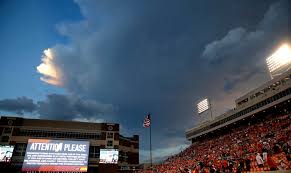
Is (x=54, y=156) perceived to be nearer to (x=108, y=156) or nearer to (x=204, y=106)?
(x=108, y=156)

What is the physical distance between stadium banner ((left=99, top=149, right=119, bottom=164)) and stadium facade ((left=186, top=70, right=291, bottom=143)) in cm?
3026

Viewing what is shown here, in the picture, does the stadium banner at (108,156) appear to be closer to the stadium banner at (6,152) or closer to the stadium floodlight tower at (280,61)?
the stadium banner at (6,152)

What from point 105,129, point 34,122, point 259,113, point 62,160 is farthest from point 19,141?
point 259,113

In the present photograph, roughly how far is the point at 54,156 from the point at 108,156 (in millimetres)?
13068

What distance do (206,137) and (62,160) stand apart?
44.5 meters

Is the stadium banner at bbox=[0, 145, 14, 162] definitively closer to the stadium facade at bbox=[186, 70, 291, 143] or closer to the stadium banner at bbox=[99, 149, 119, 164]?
the stadium banner at bbox=[99, 149, 119, 164]

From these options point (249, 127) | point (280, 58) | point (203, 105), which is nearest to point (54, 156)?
point (249, 127)

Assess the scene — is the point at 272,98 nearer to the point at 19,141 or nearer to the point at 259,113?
the point at 259,113

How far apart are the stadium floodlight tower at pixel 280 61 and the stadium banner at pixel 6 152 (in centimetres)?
6242

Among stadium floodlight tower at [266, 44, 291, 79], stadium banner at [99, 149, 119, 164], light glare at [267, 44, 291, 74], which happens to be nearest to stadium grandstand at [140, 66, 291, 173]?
stadium floodlight tower at [266, 44, 291, 79]

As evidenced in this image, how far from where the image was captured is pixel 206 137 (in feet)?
234

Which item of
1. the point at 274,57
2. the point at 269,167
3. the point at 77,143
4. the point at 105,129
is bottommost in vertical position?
the point at 269,167

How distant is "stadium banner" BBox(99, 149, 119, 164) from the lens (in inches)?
2103

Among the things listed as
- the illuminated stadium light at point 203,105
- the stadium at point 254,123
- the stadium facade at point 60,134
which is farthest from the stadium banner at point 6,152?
the illuminated stadium light at point 203,105
